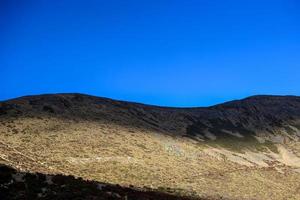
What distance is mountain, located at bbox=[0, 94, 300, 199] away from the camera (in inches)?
2158

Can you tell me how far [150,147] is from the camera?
240 feet

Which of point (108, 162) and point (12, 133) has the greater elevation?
point (12, 133)

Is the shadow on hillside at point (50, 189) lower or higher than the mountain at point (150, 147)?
lower

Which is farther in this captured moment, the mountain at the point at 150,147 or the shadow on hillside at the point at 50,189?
the mountain at the point at 150,147

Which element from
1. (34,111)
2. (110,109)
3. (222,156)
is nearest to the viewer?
(34,111)

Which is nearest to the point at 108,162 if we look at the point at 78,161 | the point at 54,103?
the point at 78,161

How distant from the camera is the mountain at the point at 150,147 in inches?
2158

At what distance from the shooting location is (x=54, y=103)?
8375cm

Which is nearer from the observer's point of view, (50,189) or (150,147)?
(50,189)

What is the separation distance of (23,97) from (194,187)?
141ft

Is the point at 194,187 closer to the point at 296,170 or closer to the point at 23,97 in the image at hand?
the point at 296,170

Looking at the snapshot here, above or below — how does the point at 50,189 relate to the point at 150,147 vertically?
below

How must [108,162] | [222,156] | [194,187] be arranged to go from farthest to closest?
1. [222,156]
2. [108,162]
3. [194,187]

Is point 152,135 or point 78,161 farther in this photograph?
point 152,135
